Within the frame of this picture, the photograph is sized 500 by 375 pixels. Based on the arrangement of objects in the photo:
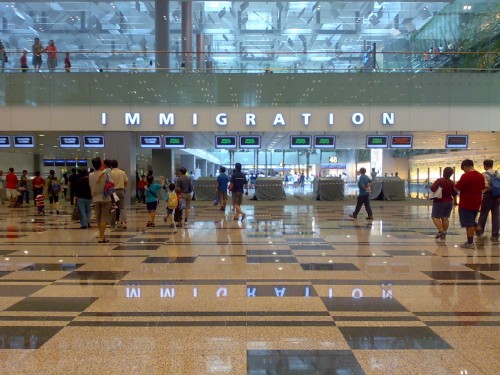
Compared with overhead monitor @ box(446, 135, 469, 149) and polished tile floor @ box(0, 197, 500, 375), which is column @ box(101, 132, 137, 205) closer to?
Result: polished tile floor @ box(0, 197, 500, 375)

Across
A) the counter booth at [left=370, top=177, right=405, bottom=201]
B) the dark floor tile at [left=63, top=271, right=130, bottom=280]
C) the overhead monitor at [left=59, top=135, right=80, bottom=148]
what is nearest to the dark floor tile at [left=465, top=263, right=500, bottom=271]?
the dark floor tile at [left=63, top=271, right=130, bottom=280]

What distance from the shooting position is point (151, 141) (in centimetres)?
2303

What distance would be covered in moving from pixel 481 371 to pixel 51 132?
22.1m

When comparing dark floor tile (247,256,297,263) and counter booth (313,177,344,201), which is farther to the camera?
counter booth (313,177,344,201)

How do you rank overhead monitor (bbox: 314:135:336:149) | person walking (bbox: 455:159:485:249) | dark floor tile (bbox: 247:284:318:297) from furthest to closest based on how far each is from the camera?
overhead monitor (bbox: 314:135:336:149) < person walking (bbox: 455:159:485:249) < dark floor tile (bbox: 247:284:318:297)

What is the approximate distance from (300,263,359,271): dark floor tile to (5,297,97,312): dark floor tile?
328 centimetres

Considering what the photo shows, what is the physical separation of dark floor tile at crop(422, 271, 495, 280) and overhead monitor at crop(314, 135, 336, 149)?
1623 centimetres

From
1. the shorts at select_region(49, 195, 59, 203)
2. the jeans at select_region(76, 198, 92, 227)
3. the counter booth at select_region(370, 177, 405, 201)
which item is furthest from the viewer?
the counter booth at select_region(370, 177, 405, 201)

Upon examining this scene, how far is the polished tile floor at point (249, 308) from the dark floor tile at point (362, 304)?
0.07 feet

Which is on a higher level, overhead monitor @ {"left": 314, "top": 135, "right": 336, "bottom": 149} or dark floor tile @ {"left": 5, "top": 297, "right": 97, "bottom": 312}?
overhead monitor @ {"left": 314, "top": 135, "right": 336, "bottom": 149}

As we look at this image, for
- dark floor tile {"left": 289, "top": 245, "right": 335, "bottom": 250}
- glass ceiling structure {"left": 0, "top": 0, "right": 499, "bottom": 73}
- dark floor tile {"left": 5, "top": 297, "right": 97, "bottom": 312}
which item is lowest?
dark floor tile {"left": 289, "top": 245, "right": 335, "bottom": 250}

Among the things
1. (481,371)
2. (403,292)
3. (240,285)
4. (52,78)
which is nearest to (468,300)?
(403,292)

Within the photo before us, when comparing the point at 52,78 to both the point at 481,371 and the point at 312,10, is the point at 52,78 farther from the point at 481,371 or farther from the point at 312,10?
the point at 481,371

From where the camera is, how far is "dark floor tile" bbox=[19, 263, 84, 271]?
718 cm
